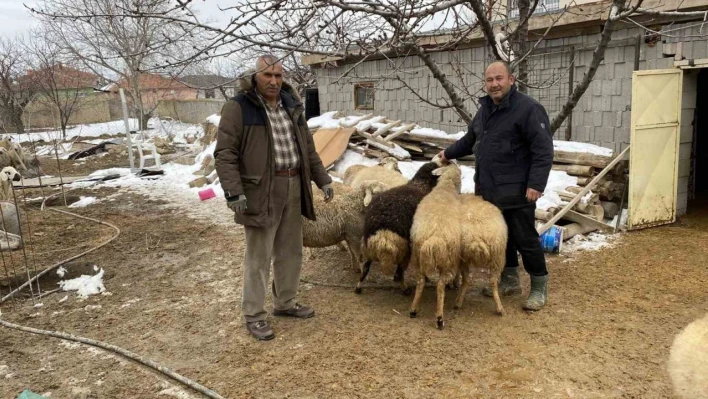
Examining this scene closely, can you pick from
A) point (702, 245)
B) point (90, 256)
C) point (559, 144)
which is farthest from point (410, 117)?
point (90, 256)

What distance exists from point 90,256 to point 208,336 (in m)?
3.46

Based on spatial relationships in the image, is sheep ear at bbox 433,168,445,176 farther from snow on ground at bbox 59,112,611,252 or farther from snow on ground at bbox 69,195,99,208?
snow on ground at bbox 69,195,99,208

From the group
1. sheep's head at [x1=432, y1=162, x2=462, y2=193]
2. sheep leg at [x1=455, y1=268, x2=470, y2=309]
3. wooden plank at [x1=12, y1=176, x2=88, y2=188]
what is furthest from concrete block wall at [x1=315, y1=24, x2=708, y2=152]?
wooden plank at [x1=12, y1=176, x2=88, y2=188]

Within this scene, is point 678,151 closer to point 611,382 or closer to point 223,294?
point 611,382

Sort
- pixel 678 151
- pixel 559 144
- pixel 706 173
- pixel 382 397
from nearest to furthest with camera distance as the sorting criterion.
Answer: pixel 382 397
pixel 678 151
pixel 559 144
pixel 706 173

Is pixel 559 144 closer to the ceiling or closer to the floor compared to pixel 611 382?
closer to the ceiling

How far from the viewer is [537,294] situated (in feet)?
15.2

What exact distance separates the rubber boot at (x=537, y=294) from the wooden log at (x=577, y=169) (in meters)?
3.74

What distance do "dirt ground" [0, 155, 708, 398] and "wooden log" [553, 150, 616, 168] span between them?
1.63 meters

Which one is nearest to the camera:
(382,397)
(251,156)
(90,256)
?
(382,397)

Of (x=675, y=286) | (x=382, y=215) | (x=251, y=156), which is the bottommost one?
(x=675, y=286)

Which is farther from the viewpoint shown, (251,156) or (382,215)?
(382,215)

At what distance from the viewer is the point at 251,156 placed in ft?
13.1

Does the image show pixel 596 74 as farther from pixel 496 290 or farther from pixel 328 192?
pixel 328 192
